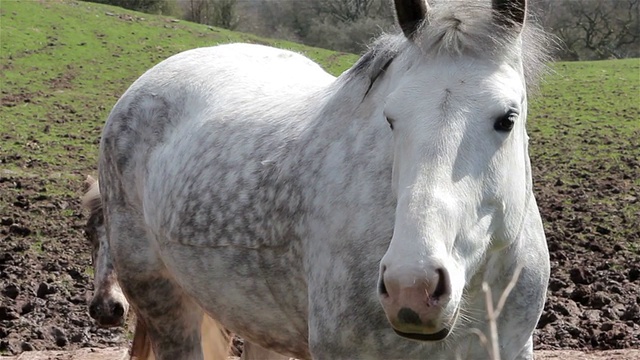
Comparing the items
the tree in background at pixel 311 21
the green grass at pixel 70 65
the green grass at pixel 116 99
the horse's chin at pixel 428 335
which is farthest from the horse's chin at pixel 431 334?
the tree in background at pixel 311 21

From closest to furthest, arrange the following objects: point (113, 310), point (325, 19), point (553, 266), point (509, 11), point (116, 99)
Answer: point (509, 11), point (113, 310), point (553, 266), point (116, 99), point (325, 19)

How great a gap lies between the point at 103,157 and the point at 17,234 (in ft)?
14.2

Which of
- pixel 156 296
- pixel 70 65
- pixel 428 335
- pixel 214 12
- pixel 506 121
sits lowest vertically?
pixel 214 12

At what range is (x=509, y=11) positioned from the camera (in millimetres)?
2877

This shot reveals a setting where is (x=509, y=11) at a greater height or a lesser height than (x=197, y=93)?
greater

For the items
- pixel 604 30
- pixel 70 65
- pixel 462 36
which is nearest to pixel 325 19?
pixel 604 30

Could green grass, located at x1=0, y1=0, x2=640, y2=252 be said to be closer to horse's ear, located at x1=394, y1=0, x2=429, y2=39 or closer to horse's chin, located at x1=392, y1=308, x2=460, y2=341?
horse's ear, located at x1=394, y1=0, x2=429, y2=39

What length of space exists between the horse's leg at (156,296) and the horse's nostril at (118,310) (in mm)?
432

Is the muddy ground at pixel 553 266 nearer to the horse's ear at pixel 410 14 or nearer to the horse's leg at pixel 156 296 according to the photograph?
the horse's leg at pixel 156 296

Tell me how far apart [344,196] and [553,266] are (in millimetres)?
4975

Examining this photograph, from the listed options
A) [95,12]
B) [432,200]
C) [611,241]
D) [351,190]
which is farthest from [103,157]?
[95,12]

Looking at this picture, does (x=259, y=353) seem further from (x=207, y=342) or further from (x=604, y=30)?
(x=604, y=30)

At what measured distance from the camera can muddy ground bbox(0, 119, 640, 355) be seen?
639cm

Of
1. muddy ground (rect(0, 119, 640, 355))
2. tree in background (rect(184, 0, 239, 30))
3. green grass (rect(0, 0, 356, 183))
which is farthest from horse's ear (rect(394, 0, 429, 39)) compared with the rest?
tree in background (rect(184, 0, 239, 30))
